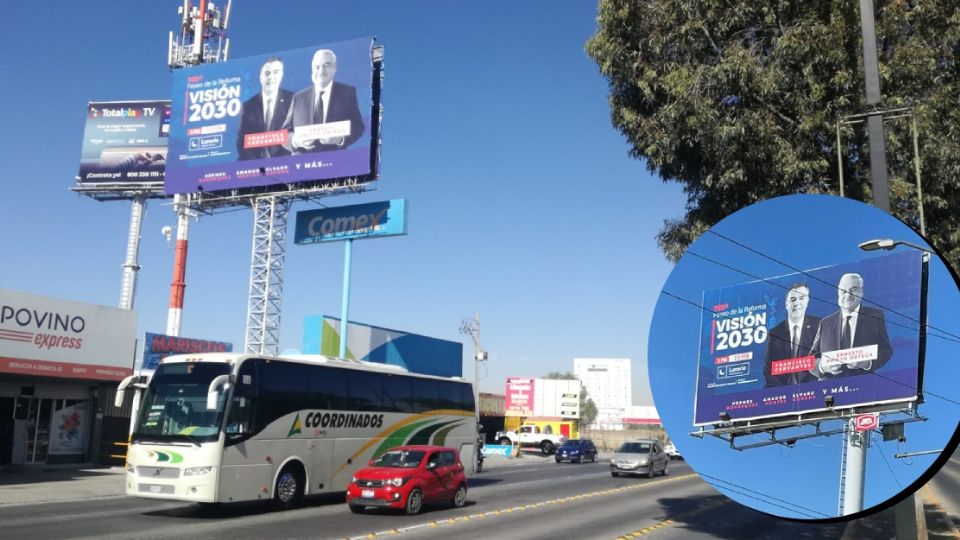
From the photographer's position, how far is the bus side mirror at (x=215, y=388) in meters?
16.0

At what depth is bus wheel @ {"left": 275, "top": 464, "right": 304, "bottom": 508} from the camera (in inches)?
733

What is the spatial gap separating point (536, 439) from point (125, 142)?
43419mm

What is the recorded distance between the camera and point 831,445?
7.11 meters

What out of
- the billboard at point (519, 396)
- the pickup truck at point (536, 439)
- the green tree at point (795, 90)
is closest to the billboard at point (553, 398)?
the billboard at point (519, 396)

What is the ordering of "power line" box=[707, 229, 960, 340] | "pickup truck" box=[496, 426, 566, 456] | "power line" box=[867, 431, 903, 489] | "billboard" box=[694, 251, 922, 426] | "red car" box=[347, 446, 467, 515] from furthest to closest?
"pickup truck" box=[496, 426, 566, 456]
"red car" box=[347, 446, 467, 515]
"billboard" box=[694, 251, 922, 426]
"power line" box=[707, 229, 960, 340]
"power line" box=[867, 431, 903, 489]

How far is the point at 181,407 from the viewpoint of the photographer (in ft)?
56.6

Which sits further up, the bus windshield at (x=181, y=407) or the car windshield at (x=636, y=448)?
the bus windshield at (x=181, y=407)

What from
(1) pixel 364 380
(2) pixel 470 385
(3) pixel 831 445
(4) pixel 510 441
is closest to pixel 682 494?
(2) pixel 470 385

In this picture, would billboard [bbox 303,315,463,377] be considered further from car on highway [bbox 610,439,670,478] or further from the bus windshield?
the bus windshield

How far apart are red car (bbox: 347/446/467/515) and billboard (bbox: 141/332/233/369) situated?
22.6 meters

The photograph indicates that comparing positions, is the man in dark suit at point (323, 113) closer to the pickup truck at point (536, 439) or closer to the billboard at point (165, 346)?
the billboard at point (165, 346)

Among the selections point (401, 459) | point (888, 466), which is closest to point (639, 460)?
→ point (401, 459)

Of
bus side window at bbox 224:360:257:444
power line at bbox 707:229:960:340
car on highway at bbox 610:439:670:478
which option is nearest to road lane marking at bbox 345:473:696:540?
car on highway at bbox 610:439:670:478

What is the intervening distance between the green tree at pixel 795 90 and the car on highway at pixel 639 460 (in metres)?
22.0
